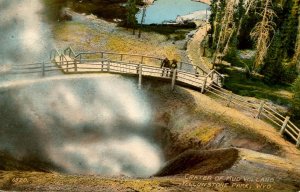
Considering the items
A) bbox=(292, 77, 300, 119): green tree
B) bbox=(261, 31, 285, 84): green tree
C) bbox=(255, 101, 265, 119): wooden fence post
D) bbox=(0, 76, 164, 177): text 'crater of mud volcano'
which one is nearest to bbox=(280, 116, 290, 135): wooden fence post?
bbox=(255, 101, 265, 119): wooden fence post

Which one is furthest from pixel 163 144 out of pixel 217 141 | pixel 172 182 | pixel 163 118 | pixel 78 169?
pixel 172 182

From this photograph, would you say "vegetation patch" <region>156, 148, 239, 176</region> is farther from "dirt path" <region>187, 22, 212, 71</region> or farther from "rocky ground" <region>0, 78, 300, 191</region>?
"dirt path" <region>187, 22, 212, 71</region>

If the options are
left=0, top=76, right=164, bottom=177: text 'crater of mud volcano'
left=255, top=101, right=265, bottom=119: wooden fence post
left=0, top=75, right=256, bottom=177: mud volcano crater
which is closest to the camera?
left=0, top=75, right=256, bottom=177: mud volcano crater

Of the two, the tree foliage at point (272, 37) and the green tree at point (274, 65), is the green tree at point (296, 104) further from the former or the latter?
the green tree at point (274, 65)

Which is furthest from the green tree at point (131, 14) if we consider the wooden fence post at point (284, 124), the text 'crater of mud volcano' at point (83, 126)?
the wooden fence post at point (284, 124)

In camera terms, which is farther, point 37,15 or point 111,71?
point 37,15

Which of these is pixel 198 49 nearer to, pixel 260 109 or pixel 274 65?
pixel 274 65

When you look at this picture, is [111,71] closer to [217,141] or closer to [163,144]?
[163,144]

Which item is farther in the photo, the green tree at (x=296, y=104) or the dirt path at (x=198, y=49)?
the dirt path at (x=198, y=49)
